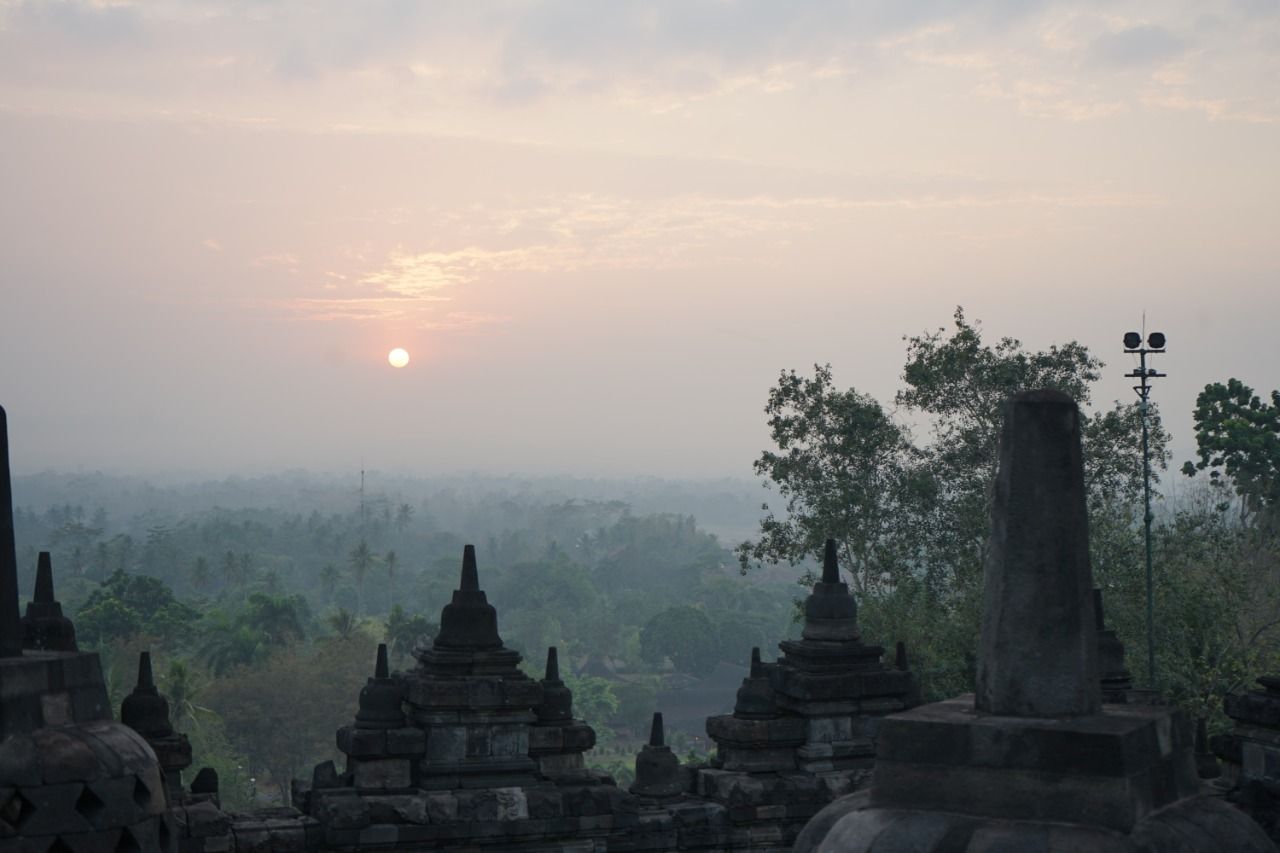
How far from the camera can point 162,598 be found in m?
84.7

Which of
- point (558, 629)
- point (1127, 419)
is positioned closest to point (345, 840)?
point (1127, 419)

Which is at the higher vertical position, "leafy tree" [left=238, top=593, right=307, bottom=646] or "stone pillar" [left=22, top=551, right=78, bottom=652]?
"stone pillar" [left=22, top=551, right=78, bottom=652]

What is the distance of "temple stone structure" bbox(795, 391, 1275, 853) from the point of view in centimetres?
668

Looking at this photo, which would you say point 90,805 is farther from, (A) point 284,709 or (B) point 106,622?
(B) point 106,622

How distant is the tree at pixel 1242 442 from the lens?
4569cm

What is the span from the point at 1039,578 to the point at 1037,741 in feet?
2.97

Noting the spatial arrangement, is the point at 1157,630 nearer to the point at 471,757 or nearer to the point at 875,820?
the point at 471,757

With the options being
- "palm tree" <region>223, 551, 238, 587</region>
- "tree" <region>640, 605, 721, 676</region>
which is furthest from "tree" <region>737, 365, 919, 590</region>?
"palm tree" <region>223, 551, 238, 587</region>

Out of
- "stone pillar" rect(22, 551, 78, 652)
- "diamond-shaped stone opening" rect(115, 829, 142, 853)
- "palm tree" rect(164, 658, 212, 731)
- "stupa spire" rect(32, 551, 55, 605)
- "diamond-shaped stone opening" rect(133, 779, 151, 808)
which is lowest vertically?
"palm tree" rect(164, 658, 212, 731)

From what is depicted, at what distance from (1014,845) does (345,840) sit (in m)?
8.44

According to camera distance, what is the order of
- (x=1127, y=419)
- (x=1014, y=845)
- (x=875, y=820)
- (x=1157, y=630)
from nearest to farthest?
(x=1014, y=845) → (x=875, y=820) → (x=1157, y=630) → (x=1127, y=419)

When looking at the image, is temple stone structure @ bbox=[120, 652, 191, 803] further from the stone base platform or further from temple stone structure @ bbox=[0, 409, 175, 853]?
the stone base platform

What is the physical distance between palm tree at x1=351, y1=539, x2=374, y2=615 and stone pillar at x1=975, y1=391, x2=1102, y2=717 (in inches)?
5811

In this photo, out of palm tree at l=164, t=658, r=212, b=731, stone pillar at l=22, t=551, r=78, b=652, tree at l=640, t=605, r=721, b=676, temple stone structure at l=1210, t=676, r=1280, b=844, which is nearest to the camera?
stone pillar at l=22, t=551, r=78, b=652
